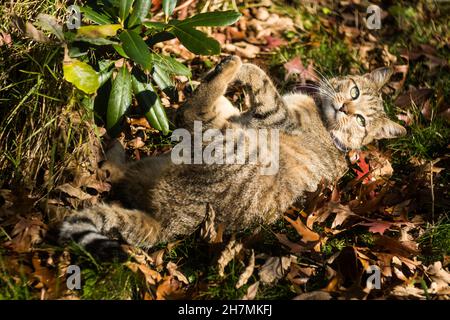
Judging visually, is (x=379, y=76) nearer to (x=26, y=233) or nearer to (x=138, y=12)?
(x=138, y=12)

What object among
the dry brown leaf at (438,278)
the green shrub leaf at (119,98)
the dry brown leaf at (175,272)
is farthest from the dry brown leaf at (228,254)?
the dry brown leaf at (438,278)

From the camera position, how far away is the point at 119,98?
309 cm

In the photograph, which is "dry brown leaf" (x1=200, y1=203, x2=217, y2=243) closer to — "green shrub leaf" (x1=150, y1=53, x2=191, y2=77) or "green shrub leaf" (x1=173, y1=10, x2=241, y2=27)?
"green shrub leaf" (x1=150, y1=53, x2=191, y2=77)

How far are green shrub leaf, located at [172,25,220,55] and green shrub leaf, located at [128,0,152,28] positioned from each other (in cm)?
20

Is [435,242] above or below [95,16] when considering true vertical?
below

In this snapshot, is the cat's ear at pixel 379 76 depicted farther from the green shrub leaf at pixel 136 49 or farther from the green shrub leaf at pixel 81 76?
the green shrub leaf at pixel 81 76

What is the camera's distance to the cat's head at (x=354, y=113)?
3.96m

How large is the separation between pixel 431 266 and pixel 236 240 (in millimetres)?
1166

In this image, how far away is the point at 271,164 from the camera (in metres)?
3.27

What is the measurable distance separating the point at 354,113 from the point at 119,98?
1863 millimetres

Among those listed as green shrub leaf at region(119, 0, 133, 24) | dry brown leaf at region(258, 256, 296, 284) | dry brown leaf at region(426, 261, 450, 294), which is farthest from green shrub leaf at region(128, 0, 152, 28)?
dry brown leaf at region(426, 261, 450, 294)

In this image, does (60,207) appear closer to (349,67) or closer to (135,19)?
(135,19)

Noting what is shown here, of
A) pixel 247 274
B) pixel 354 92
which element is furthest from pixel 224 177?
pixel 354 92

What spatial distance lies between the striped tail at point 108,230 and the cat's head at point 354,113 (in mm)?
1665
